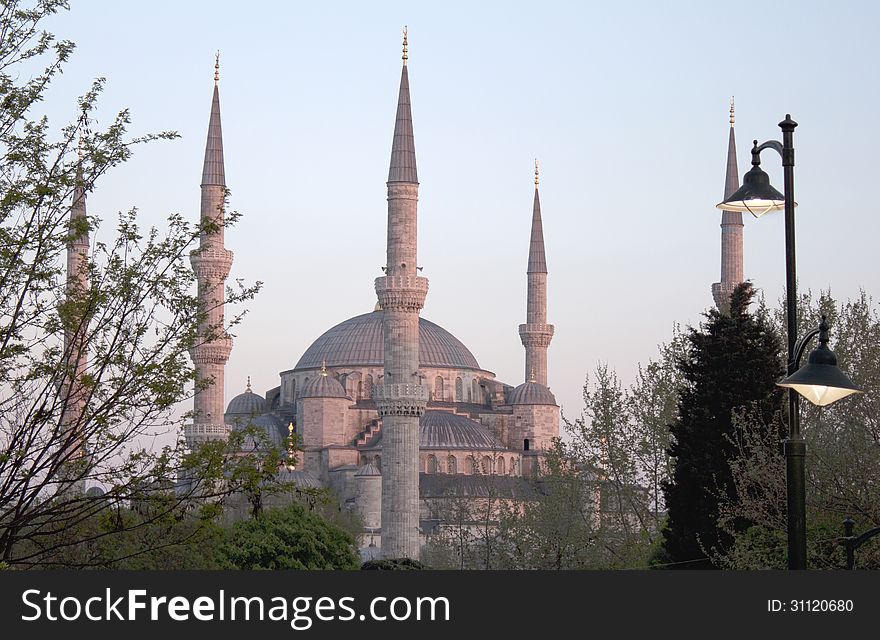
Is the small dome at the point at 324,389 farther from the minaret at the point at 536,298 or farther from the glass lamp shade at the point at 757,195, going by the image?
the glass lamp shade at the point at 757,195

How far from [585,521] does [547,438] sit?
44.5m

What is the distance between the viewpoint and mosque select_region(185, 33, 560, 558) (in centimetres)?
5316

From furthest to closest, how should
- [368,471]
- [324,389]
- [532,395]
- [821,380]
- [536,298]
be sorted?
[532,395] → [324,389] → [536,298] → [368,471] → [821,380]

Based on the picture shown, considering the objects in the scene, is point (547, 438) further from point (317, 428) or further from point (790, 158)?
point (790, 158)

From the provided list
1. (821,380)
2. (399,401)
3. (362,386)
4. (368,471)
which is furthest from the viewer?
(362,386)

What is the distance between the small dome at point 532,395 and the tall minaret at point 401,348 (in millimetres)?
24990

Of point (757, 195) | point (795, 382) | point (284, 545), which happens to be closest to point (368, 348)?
point (284, 545)

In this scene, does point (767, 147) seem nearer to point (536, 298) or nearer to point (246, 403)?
point (536, 298)

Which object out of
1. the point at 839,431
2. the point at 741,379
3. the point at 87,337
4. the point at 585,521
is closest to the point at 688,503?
the point at 741,379

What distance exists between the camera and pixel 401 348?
54188mm

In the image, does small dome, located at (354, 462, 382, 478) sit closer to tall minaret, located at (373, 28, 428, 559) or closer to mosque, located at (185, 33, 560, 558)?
mosque, located at (185, 33, 560, 558)

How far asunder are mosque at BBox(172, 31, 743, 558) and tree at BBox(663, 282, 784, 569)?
1714cm

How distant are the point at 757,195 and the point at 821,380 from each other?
2.72 meters

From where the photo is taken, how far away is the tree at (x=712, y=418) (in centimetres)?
2783
